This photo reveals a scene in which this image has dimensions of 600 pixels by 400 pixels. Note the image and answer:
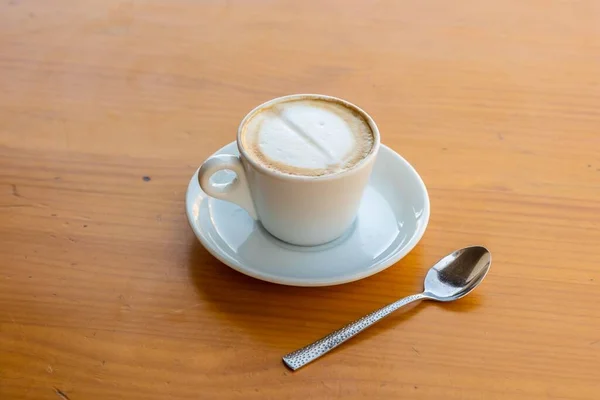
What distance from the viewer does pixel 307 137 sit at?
1.96ft

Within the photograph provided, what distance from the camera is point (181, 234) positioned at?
635 millimetres

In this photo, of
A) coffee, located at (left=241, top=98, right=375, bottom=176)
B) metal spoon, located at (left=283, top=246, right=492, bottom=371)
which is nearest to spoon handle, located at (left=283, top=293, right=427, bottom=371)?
metal spoon, located at (left=283, top=246, right=492, bottom=371)

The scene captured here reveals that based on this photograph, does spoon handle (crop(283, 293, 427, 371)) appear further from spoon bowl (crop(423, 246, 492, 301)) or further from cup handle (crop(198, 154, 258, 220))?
cup handle (crop(198, 154, 258, 220))

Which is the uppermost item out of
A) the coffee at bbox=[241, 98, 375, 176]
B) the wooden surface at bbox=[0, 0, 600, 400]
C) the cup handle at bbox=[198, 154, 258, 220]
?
the coffee at bbox=[241, 98, 375, 176]

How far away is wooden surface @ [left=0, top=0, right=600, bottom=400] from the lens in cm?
52

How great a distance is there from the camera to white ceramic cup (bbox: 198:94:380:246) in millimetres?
553

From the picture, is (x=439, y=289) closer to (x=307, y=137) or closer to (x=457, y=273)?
(x=457, y=273)

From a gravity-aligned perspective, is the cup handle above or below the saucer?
above

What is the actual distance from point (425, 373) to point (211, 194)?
24 centimetres

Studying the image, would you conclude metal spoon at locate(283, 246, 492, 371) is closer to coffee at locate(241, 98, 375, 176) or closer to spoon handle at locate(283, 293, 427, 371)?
spoon handle at locate(283, 293, 427, 371)

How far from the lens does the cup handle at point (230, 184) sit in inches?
22.7

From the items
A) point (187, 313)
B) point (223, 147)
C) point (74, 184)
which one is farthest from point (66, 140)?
point (187, 313)

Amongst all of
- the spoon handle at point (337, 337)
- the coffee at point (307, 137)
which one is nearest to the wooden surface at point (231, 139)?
the spoon handle at point (337, 337)

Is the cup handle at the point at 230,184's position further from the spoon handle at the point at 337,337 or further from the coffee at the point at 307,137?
the spoon handle at the point at 337,337
